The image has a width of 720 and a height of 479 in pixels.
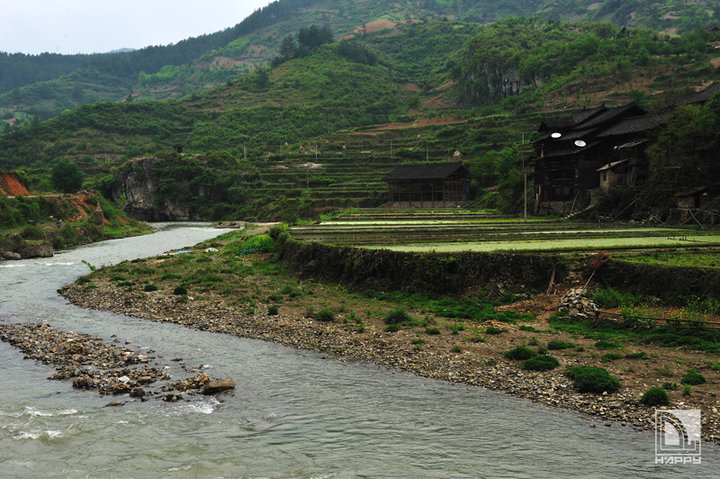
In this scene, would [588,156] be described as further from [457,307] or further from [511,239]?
[457,307]

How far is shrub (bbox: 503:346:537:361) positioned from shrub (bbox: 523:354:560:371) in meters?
0.51

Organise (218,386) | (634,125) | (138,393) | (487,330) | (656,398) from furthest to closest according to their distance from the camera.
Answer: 1. (634,125)
2. (487,330)
3. (218,386)
4. (138,393)
5. (656,398)

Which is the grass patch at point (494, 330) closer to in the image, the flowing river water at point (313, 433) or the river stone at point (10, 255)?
the flowing river water at point (313, 433)

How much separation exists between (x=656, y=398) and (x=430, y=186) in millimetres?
81479

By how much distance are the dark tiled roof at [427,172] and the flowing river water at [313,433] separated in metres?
76.0

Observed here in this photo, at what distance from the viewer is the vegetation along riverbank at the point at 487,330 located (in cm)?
1473

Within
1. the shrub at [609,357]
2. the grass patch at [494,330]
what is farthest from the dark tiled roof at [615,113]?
the shrub at [609,357]

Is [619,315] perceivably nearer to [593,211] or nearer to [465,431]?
[465,431]

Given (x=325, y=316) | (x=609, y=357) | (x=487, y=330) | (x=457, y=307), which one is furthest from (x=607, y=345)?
(x=325, y=316)

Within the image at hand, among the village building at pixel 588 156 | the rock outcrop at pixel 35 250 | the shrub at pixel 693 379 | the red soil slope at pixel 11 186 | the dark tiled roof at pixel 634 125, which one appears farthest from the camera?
the red soil slope at pixel 11 186

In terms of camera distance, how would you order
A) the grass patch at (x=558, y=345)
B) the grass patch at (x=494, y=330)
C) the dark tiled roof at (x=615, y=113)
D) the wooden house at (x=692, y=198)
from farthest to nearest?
the dark tiled roof at (x=615, y=113), the wooden house at (x=692, y=198), the grass patch at (x=494, y=330), the grass patch at (x=558, y=345)

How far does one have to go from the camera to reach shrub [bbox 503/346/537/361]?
685 inches

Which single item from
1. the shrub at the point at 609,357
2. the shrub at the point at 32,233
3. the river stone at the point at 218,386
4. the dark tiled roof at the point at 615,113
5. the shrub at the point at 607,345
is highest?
the dark tiled roof at the point at 615,113

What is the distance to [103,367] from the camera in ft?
60.3
